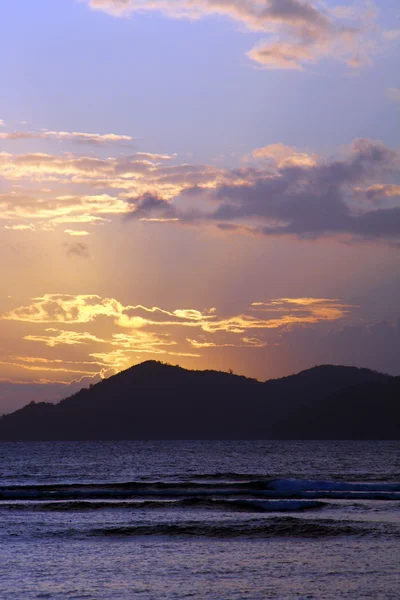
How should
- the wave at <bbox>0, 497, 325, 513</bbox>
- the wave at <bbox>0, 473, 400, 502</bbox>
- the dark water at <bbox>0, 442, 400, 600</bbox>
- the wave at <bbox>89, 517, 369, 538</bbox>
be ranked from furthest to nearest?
the wave at <bbox>0, 473, 400, 502</bbox> → the wave at <bbox>0, 497, 325, 513</bbox> → the wave at <bbox>89, 517, 369, 538</bbox> → the dark water at <bbox>0, 442, 400, 600</bbox>

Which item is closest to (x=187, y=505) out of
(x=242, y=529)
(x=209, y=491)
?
(x=242, y=529)

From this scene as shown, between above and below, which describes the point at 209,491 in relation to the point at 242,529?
below

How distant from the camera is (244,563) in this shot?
30047mm

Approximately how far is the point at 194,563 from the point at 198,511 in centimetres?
1892

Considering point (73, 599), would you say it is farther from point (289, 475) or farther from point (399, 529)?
point (289, 475)

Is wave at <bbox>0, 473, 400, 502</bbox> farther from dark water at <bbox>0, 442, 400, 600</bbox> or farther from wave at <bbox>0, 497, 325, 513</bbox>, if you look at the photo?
wave at <bbox>0, 497, 325, 513</bbox>

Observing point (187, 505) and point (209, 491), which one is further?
point (209, 491)

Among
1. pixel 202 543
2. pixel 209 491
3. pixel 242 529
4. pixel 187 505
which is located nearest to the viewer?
pixel 202 543

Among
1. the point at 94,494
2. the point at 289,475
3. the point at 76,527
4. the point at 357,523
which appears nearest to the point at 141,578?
the point at 76,527

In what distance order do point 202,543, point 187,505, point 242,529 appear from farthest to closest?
point 187,505 < point 242,529 < point 202,543

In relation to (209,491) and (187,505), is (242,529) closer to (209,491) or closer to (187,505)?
(187,505)

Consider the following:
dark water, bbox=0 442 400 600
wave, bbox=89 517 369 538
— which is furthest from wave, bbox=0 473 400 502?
wave, bbox=89 517 369 538

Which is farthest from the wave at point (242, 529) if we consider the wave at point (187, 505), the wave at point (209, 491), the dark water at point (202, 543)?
the wave at point (209, 491)

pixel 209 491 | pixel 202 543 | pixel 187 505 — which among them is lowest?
pixel 209 491
